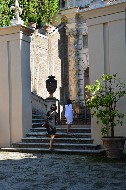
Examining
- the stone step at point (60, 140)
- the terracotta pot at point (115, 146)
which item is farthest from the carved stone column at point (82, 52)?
the terracotta pot at point (115, 146)

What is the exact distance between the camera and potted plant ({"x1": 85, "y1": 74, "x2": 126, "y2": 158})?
34.1 feet

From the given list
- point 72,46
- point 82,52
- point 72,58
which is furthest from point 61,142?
point 72,46

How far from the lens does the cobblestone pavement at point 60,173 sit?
7.02 metres

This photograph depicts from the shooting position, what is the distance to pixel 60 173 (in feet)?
27.3

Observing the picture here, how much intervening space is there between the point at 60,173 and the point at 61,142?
394cm

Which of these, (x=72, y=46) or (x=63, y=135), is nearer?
(x=63, y=135)

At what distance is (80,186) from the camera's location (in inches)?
274

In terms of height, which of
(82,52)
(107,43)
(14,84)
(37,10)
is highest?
(37,10)

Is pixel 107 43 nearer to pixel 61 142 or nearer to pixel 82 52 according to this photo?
pixel 61 142

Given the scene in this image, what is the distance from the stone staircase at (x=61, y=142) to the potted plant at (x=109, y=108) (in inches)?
28.0

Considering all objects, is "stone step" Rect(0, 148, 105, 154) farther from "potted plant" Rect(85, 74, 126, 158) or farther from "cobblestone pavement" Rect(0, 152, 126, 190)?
"potted plant" Rect(85, 74, 126, 158)

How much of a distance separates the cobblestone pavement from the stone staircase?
555 millimetres

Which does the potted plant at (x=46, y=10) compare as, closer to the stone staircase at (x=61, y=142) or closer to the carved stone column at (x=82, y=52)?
the carved stone column at (x=82, y=52)

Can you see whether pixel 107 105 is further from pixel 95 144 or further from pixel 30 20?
pixel 30 20
